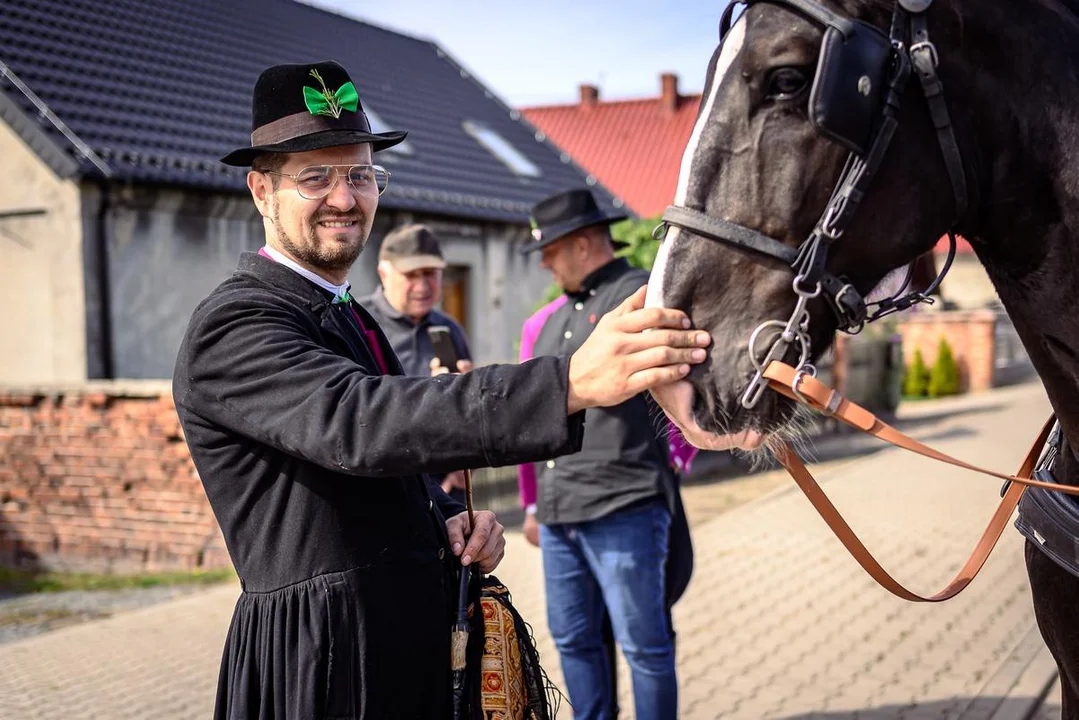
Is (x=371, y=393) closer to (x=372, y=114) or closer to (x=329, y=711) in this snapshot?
(x=329, y=711)

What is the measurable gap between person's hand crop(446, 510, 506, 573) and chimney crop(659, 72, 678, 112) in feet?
97.9

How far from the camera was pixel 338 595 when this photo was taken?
1925mm

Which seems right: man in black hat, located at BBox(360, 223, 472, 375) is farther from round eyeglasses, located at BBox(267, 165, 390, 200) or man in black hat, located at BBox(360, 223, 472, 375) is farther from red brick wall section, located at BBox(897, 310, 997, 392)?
red brick wall section, located at BBox(897, 310, 997, 392)

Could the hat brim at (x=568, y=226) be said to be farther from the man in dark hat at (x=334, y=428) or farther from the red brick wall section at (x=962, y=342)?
the red brick wall section at (x=962, y=342)

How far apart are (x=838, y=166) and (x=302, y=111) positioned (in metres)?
1.14

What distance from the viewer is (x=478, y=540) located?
227 centimetres

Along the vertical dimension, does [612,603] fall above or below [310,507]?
below

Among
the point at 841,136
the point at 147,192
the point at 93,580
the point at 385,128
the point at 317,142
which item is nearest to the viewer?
the point at 841,136

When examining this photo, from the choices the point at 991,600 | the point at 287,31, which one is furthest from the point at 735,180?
the point at 287,31

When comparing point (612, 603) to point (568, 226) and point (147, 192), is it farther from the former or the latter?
point (147, 192)

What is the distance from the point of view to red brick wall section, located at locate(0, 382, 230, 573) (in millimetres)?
7457

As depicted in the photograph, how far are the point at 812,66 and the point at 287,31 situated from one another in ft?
49.8

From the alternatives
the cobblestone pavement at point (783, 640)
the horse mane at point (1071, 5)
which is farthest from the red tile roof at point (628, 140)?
the horse mane at point (1071, 5)

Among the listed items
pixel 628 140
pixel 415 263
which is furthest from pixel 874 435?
pixel 628 140
